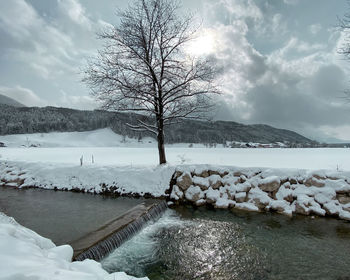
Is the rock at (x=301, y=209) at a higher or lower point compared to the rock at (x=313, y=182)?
lower

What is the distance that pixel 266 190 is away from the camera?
940cm

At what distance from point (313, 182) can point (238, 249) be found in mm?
5729

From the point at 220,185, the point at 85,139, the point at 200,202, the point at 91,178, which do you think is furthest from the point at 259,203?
the point at 85,139

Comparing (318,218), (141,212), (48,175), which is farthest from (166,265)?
(48,175)

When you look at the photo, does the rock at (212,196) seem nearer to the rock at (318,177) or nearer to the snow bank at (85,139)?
the rock at (318,177)

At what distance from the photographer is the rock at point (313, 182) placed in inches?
350

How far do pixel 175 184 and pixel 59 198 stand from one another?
621 cm

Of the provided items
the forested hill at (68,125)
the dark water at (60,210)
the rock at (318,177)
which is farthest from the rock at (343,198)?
the forested hill at (68,125)

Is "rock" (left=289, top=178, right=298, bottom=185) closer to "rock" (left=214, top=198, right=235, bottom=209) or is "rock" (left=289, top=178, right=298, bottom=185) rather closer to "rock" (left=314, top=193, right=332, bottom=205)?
"rock" (left=314, top=193, right=332, bottom=205)

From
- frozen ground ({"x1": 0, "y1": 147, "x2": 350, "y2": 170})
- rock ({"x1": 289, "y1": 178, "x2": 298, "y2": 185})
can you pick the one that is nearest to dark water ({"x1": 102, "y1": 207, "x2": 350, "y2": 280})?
rock ({"x1": 289, "y1": 178, "x2": 298, "y2": 185})

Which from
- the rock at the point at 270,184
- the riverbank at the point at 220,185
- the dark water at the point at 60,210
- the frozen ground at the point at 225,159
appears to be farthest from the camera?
the frozen ground at the point at 225,159

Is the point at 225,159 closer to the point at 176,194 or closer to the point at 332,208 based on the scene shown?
the point at 176,194

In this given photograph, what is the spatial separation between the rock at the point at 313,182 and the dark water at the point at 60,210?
26.4ft

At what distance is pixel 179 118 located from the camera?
13.6 meters
